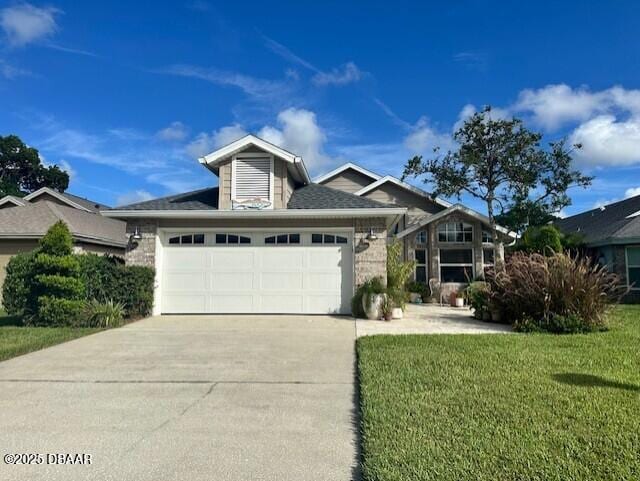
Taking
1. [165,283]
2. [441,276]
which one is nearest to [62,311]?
[165,283]

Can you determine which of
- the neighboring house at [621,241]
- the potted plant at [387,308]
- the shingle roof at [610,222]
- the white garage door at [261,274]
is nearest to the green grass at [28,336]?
the white garage door at [261,274]

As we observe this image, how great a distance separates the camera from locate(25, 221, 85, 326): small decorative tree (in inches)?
371

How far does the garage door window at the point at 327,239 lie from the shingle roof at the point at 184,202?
3.15 meters

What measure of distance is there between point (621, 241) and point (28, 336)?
64.2ft

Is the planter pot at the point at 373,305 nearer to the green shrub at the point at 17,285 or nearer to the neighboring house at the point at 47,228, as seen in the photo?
the green shrub at the point at 17,285

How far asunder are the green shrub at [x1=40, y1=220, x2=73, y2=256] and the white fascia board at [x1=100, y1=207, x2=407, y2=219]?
5.98ft

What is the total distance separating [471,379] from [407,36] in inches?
409

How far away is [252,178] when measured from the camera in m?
12.5

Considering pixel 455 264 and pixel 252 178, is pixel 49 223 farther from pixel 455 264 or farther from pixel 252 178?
pixel 455 264

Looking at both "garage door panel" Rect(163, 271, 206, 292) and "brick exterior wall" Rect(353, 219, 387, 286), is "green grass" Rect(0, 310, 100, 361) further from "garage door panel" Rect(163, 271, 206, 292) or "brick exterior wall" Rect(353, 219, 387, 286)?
"brick exterior wall" Rect(353, 219, 387, 286)

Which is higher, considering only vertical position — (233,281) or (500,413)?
(233,281)

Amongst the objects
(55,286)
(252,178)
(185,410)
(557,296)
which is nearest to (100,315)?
(55,286)

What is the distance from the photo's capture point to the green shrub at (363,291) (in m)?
11.2

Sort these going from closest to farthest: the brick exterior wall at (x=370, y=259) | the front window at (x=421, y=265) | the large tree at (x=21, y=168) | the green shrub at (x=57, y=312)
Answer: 1. the green shrub at (x=57, y=312)
2. the brick exterior wall at (x=370, y=259)
3. the front window at (x=421, y=265)
4. the large tree at (x=21, y=168)
